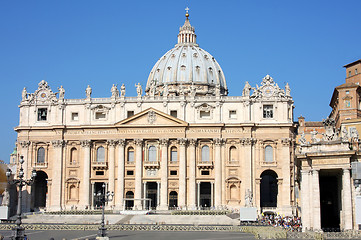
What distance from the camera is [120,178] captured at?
8812cm

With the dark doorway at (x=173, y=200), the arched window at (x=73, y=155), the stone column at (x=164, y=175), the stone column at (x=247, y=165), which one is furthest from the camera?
the arched window at (x=73, y=155)

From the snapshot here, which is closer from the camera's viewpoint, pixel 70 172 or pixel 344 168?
pixel 344 168

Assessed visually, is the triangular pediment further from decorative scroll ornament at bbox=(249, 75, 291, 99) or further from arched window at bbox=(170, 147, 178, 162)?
decorative scroll ornament at bbox=(249, 75, 291, 99)

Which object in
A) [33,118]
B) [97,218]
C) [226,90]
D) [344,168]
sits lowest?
[97,218]

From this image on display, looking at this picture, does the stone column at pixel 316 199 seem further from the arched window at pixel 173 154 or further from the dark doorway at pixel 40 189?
the dark doorway at pixel 40 189

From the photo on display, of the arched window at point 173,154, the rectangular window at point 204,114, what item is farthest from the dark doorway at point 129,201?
the rectangular window at point 204,114

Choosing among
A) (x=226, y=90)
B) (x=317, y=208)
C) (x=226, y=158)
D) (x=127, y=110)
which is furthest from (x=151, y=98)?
(x=317, y=208)

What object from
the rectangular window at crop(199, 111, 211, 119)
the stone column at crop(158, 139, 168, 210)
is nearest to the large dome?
the rectangular window at crop(199, 111, 211, 119)

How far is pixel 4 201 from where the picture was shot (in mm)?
76000

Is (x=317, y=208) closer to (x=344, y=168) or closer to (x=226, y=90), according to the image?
(x=344, y=168)

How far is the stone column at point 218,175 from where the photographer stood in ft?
283

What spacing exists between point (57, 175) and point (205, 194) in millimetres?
22248

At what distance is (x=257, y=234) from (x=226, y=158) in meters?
39.5

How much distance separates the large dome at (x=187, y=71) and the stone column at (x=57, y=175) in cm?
3266
